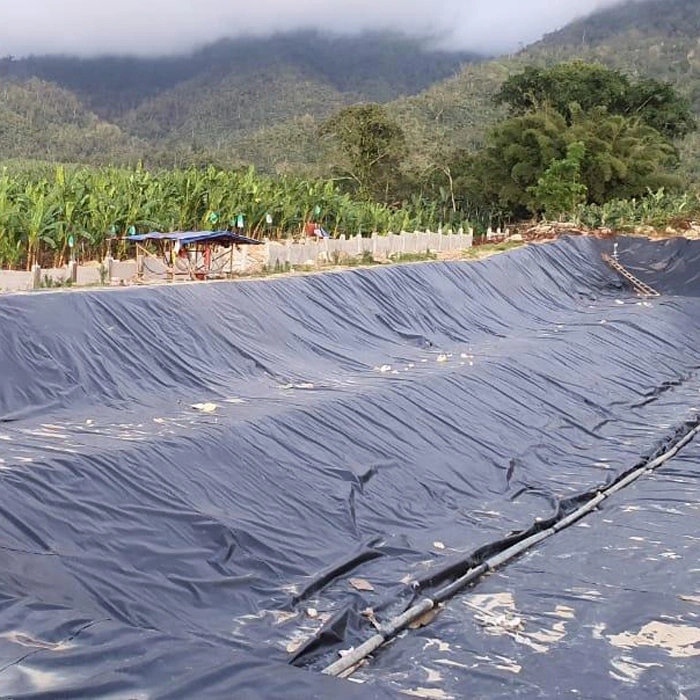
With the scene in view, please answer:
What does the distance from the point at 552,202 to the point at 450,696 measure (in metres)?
28.4

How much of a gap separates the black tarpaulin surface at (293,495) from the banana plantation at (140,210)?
6062mm

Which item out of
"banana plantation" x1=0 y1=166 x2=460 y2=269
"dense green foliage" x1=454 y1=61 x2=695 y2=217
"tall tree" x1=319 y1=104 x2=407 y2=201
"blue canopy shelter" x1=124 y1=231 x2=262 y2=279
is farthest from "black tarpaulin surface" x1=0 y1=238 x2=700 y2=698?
"tall tree" x1=319 y1=104 x2=407 y2=201

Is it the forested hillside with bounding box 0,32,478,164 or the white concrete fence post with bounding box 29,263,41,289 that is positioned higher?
the forested hillside with bounding box 0,32,478,164

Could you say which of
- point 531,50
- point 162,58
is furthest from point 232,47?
point 531,50

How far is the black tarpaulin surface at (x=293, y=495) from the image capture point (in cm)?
420

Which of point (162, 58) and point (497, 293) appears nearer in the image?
point (497, 293)

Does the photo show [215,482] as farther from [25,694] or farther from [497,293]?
[497,293]

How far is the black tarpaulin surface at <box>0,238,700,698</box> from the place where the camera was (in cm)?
420

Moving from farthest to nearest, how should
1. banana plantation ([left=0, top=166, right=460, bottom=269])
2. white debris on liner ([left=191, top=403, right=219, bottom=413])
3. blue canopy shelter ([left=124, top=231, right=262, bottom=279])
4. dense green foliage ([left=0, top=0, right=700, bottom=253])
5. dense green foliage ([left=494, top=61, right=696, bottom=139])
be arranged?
dense green foliage ([left=494, top=61, right=696, bottom=139])
dense green foliage ([left=0, top=0, right=700, bottom=253])
banana plantation ([left=0, top=166, right=460, bottom=269])
blue canopy shelter ([left=124, top=231, right=262, bottom=279])
white debris on liner ([left=191, top=403, right=219, bottom=413])

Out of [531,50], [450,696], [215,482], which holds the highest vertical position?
[531,50]

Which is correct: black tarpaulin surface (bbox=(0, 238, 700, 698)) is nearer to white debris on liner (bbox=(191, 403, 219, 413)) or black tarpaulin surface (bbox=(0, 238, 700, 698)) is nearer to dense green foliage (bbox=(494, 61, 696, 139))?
white debris on liner (bbox=(191, 403, 219, 413))

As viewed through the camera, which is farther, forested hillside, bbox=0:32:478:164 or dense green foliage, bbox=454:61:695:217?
forested hillside, bbox=0:32:478:164

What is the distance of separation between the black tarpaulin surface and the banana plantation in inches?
239

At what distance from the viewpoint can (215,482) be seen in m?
6.11
